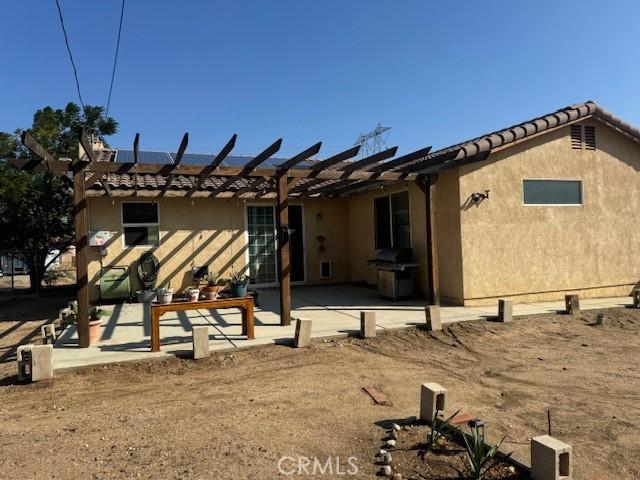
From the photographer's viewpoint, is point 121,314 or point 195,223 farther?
point 195,223

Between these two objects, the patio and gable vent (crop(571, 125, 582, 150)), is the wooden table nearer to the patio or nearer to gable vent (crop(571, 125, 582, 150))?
the patio

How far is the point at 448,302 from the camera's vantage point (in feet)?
28.1

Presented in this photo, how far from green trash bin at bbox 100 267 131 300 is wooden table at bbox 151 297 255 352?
4.53 m

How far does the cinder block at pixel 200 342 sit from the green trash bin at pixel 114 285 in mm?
5427

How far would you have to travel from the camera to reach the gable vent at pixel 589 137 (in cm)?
920

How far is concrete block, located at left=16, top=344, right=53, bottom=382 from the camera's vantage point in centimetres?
459

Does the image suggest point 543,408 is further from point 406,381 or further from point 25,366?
point 25,366

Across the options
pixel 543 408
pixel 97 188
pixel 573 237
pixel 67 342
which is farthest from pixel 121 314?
pixel 573 237

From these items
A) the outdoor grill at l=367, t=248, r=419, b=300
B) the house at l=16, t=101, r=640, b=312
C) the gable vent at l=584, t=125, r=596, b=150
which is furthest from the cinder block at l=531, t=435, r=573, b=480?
the gable vent at l=584, t=125, r=596, b=150

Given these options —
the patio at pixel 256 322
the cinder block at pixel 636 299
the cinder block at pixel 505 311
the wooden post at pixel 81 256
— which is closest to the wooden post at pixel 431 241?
the patio at pixel 256 322

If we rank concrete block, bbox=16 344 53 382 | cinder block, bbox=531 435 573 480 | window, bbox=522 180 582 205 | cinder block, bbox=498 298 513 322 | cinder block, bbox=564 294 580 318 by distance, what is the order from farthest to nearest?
window, bbox=522 180 582 205
cinder block, bbox=564 294 580 318
cinder block, bbox=498 298 513 322
concrete block, bbox=16 344 53 382
cinder block, bbox=531 435 573 480

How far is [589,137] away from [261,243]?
7991 millimetres

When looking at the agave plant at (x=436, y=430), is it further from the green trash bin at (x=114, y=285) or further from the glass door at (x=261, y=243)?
the glass door at (x=261, y=243)

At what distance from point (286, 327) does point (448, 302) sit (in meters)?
3.55
